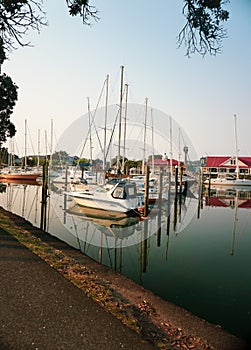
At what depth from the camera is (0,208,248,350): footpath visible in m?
3.17

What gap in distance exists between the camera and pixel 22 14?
25.3 feet

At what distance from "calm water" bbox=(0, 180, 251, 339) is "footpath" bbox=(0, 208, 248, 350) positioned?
1.52 meters

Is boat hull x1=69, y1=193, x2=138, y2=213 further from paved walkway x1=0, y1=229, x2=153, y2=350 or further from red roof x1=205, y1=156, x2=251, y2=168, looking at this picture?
red roof x1=205, y1=156, x2=251, y2=168

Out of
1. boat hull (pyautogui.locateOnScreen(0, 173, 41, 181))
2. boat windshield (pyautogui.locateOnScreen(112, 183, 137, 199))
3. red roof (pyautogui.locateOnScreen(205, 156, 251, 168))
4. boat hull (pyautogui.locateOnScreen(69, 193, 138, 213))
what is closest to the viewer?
boat hull (pyautogui.locateOnScreen(69, 193, 138, 213))

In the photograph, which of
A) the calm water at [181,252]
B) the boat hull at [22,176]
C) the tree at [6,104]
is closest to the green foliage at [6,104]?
the tree at [6,104]

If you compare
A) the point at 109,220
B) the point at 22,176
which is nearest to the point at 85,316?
the point at 109,220

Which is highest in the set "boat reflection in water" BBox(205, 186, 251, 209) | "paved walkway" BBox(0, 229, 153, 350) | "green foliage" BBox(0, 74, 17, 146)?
"green foliage" BBox(0, 74, 17, 146)

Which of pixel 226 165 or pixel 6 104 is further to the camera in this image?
pixel 226 165

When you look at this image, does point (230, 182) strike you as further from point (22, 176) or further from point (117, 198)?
point (117, 198)

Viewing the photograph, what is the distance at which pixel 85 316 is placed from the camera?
145 inches

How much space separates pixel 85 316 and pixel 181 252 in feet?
23.7

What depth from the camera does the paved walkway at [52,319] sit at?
3.08 metres

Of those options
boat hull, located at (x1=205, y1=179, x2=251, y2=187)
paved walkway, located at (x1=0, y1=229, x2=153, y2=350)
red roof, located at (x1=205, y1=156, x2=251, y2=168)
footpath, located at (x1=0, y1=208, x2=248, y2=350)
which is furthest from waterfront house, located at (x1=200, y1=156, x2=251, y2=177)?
paved walkway, located at (x1=0, y1=229, x2=153, y2=350)

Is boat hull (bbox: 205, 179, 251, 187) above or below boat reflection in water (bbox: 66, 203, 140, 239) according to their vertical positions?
above
